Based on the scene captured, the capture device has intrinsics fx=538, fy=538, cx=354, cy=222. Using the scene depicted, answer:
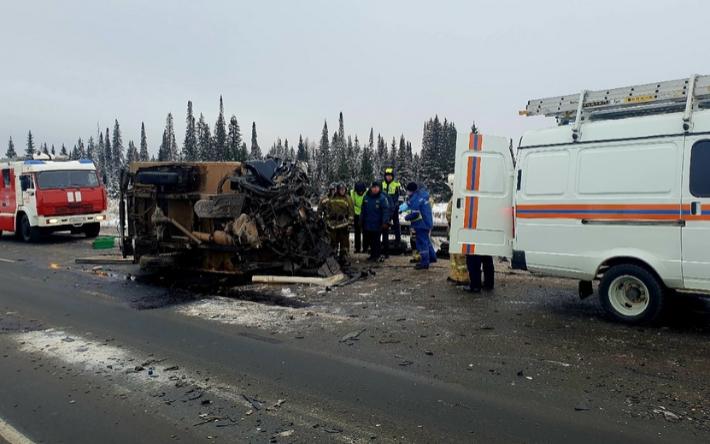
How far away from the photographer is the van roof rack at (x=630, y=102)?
6.11 meters

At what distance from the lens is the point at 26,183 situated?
18.2m

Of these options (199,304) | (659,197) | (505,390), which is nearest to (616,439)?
(505,390)

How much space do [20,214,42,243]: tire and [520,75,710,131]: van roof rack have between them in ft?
55.9

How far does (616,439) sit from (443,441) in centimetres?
119

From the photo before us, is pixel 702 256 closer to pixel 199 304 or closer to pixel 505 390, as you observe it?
pixel 505 390

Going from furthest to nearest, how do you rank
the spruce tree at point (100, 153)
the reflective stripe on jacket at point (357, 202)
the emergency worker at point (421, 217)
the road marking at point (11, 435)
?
the spruce tree at point (100, 153), the reflective stripe on jacket at point (357, 202), the emergency worker at point (421, 217), the road marking at point (11, 435)

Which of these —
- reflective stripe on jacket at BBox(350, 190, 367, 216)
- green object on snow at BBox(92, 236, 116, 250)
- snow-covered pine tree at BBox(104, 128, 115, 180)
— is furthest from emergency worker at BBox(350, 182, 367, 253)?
snow-covered pine tree at BBox(104, 128, 115, 180)

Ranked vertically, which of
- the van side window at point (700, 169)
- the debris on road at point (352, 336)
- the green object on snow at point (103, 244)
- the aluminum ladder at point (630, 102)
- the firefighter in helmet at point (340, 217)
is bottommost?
the debris on road at point (352, 336)

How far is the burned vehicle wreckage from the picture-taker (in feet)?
32.0

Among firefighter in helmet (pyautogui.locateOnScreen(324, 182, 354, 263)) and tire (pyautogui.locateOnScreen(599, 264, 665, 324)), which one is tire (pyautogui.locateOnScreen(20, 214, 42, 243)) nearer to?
firefighter in helmet (pyautogui.locateOnScreen(324, 182, 354, 263))

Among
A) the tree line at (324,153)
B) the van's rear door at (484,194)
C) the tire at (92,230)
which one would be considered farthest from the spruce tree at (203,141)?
the van's rear door at (484,194)

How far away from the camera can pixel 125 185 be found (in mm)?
11391

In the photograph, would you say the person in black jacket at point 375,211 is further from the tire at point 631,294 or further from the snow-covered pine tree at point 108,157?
the snow-covered pine tree at point 108,157

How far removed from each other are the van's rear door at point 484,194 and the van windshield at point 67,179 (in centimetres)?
1510
